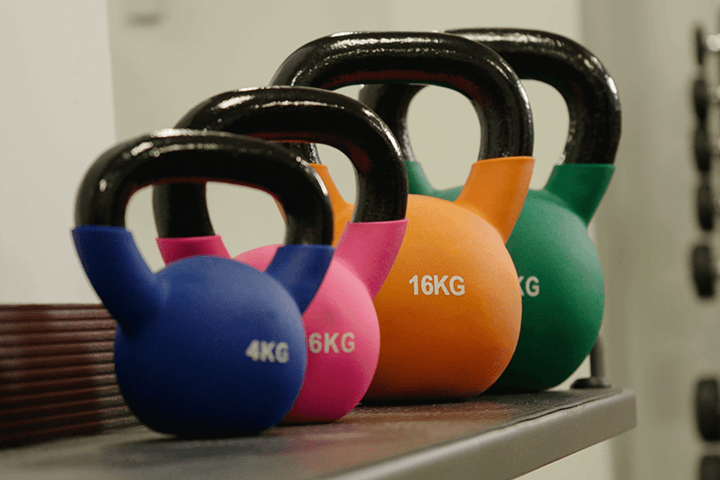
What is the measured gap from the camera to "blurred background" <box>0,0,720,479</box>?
1.20 metres

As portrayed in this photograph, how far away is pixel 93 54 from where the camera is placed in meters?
0.65

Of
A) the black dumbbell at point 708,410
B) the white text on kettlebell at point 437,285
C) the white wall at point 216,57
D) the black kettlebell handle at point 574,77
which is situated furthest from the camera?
the black dumbbell at point 708,410

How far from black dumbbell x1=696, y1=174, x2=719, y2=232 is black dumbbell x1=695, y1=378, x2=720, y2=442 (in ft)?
0.85

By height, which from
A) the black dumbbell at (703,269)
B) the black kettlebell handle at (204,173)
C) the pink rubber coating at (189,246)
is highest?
the black kettlebell handle at (204,173)

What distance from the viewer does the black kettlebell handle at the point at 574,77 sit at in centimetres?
64

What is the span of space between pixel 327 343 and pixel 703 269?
3.66ft

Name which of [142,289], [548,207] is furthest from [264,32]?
[142,289]

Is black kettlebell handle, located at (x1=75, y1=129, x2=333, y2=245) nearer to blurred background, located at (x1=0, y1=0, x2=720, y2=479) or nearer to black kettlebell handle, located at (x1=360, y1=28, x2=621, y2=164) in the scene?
black kettlebell handle, located at (x1=360, y1=28, x2=621, y2=164)

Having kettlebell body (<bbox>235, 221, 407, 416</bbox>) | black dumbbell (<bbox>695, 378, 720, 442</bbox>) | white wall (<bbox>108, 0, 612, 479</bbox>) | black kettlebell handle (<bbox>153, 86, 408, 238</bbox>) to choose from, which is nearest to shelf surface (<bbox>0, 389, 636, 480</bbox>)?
kettlebell body (<bbox>235, 221, 407, 416</bbox>)

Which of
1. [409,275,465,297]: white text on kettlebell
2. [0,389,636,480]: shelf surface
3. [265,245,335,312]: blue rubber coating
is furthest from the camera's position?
[409,275,465,297]: white text on kettlebell

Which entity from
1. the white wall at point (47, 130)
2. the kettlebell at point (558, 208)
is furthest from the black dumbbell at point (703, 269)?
the white wall at point (47, 130)

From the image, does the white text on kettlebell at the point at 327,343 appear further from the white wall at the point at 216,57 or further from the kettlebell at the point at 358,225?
the white wall at the point at 216,57

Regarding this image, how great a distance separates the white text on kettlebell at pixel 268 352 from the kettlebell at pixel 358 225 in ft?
0.20

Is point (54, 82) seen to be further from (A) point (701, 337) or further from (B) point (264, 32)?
(A) point (701, 337)
